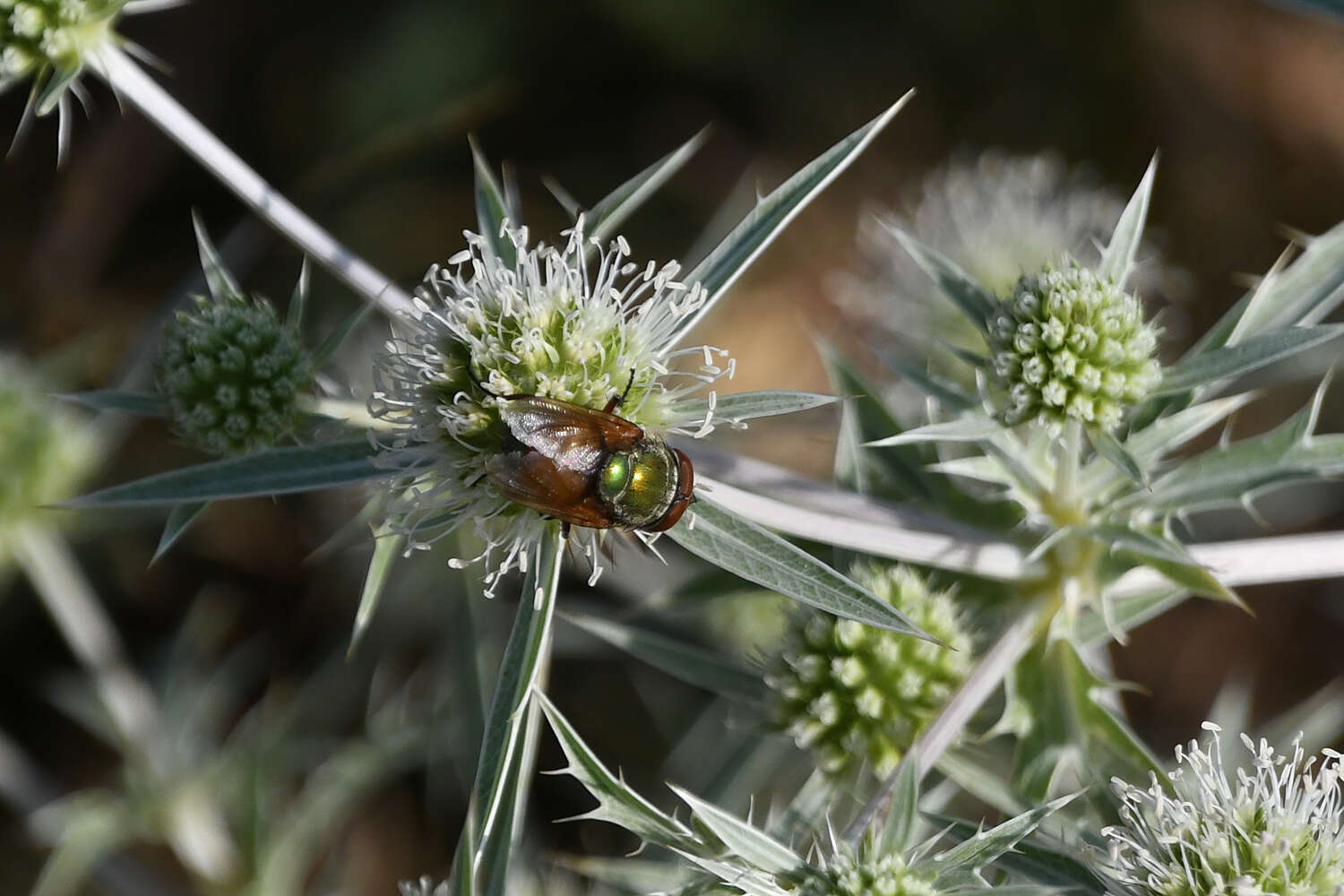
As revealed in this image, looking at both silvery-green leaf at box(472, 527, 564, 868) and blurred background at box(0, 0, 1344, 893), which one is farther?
blurred background at box(0, 0, 1344, 893)

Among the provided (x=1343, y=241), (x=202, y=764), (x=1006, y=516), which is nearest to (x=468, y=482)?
(x=1006, y=516)

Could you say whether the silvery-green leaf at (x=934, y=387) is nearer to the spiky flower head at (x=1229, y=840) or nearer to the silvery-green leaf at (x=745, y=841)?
the spiky flower head at (x=1229, y=840)

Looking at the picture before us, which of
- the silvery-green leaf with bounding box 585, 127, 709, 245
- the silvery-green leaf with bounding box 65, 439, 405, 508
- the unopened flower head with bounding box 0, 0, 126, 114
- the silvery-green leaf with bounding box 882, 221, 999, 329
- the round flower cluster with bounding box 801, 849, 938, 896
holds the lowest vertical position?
the round flower cluster with bounding box 801, 849, 938, 896

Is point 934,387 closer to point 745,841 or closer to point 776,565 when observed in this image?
point 776,565

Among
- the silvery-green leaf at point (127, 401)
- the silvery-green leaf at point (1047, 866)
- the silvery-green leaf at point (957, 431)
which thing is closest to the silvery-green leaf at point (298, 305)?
the silvery-green leaf at point (127, 401)

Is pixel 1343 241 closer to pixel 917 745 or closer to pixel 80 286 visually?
pixel 917 745

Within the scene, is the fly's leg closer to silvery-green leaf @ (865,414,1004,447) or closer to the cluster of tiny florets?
silvery-green leaf @ (865,414,1004,447)

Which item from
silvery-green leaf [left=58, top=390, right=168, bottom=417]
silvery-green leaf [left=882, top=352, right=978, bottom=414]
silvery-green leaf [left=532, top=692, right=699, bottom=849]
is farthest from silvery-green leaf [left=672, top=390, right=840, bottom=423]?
silvery-green leaf [left=58, top=390, right=168, bottom=417]

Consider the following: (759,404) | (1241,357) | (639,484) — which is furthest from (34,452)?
(1241,357)
